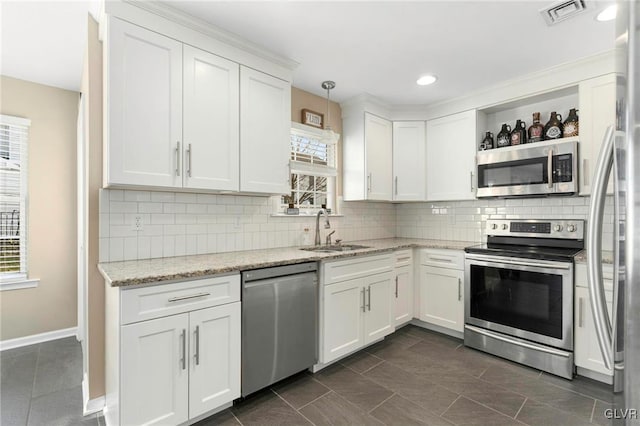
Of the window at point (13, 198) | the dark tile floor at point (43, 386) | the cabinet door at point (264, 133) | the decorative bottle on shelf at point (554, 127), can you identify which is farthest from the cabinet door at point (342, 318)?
the window at point (13, 198)

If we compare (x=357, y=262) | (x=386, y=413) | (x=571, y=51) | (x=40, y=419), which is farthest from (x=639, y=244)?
(x=40, y=419)

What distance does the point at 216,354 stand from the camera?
182 cm

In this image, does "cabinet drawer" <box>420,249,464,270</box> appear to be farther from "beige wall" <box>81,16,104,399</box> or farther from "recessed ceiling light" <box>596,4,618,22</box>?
"beige wall" <box>81,16,104,399</box>

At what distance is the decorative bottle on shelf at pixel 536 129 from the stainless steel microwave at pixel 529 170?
0.34ft

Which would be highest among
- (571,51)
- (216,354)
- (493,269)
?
(571,51)

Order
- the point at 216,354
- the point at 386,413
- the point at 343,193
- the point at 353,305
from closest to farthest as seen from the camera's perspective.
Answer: the point at 216,354
the point at 386,413
the point at 353,305
the point at 343,193

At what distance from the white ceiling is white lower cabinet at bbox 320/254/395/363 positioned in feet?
5.55

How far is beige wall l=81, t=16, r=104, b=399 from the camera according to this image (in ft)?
6.48

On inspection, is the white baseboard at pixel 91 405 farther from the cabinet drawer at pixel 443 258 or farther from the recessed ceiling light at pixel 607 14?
the recessed ceiling light at pixel 607 14

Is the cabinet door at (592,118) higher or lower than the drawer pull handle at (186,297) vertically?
higher

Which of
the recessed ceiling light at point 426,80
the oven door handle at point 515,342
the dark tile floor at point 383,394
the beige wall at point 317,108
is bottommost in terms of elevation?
the dark tile floor at point 383,394

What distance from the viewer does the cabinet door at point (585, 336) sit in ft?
7.45

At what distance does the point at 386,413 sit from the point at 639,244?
178 centimetres

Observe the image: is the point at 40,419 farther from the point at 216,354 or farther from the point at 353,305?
the point at 353,305
